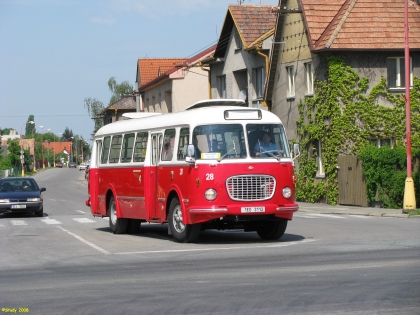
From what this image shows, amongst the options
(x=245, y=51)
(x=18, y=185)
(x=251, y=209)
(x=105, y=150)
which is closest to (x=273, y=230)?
(x=251, y=209)

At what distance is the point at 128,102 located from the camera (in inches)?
3716

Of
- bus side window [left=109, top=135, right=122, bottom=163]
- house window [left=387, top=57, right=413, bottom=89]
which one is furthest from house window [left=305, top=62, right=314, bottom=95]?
bus side window [left=109, top=135, right=122, bottom=163]

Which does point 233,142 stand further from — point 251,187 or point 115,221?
point 115,221

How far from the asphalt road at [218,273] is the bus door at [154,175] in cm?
68

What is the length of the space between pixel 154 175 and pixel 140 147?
123 cm

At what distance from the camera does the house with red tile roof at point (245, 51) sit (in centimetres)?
4384

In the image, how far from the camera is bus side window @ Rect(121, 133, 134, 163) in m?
20.1

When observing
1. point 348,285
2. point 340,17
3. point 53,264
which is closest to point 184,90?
point 340,17

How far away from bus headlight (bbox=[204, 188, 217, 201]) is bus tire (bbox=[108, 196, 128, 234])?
17.1 feet

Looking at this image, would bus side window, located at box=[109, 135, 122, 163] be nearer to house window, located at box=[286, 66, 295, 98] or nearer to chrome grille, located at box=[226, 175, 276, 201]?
chrome grille, located at box=[226, 175, 276, 201]

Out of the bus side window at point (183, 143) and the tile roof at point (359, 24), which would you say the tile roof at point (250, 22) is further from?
the bus side window at point (183, 143)

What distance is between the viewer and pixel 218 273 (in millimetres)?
11797

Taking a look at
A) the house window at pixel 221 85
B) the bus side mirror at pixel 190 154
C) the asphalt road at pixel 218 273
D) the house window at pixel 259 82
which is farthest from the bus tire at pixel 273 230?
the house window at pixel 221 85

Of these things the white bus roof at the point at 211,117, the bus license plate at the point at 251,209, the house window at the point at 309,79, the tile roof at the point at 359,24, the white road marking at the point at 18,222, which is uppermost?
the tile roof at the point at 359,24
